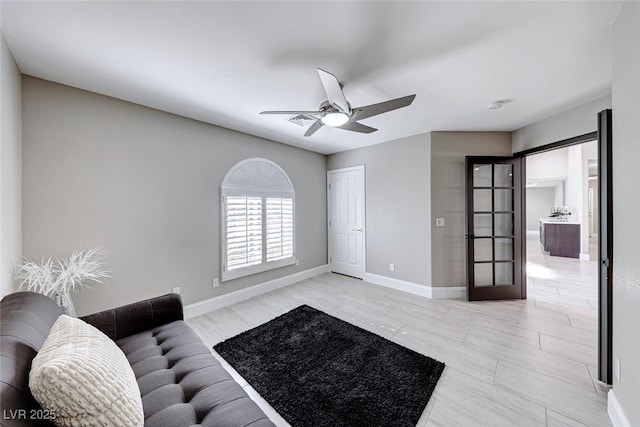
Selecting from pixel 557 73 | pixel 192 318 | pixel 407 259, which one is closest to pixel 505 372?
pixel 407 259

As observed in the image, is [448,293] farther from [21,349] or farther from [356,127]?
[21,349]

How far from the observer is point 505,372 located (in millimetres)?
1980

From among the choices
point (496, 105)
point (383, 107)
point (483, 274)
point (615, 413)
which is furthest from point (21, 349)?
point (483, 274)

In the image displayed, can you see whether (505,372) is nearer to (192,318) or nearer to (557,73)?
(557,73)

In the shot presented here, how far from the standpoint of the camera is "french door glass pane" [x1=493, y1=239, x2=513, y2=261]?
11.6 ft

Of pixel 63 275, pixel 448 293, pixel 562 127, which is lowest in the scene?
pixel 448 293

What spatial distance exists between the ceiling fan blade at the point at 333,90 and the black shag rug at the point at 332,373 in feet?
7.29

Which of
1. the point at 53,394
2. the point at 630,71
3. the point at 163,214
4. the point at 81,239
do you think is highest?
the point at 630,71

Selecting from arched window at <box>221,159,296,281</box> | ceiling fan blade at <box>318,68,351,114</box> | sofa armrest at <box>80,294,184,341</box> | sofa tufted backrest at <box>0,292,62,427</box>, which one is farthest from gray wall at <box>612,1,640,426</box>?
arched window at <box>221,159,296,281</box>

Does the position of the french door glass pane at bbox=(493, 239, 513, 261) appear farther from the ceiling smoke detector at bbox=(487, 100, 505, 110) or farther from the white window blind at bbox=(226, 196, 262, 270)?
the white window blind at bbox=(226, 196, 262, 270)

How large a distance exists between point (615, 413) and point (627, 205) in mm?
1294

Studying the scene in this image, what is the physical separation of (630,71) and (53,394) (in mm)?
2948

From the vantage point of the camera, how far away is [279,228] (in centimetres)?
408

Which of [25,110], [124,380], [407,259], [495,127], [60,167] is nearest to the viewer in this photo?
[124,380]
